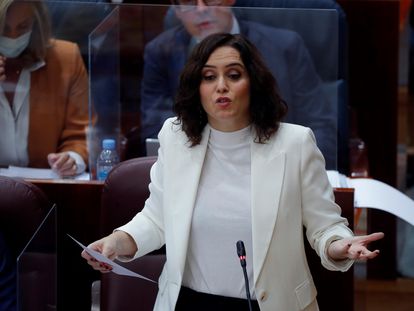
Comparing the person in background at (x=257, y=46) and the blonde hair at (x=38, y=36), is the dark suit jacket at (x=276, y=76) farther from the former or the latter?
the blonde hair at (x=38, y=36)

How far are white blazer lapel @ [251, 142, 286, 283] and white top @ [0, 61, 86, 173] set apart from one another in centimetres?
136

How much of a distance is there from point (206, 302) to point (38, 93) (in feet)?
5.13

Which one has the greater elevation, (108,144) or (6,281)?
(108,144)

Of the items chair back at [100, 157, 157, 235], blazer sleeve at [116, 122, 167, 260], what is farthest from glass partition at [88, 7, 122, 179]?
blazer sleeve at [116, 122, 167, 260]

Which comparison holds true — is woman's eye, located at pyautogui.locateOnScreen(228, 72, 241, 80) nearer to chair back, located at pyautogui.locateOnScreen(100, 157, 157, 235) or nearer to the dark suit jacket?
chair back, located at pyautogui.locateOnScreen(100, 157, 157, 235)

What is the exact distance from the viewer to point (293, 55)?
357cm

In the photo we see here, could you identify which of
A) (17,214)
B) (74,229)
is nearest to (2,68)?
(74,229)

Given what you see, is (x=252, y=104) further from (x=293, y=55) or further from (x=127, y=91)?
(x=127, y=91)

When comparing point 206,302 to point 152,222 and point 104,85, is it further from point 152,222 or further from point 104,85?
point 104,85

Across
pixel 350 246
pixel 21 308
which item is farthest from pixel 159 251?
pixel 350 246

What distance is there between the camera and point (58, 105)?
379 cm

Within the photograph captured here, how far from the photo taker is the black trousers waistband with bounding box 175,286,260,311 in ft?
7.88

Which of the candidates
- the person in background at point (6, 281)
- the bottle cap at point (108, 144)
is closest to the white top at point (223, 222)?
the person in background at point (6, 281)

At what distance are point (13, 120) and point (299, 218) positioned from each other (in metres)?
1.60
